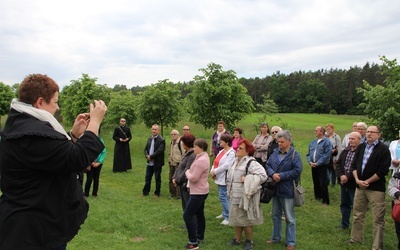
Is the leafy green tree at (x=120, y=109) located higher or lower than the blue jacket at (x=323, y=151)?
higher

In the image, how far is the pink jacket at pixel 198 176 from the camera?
5852 mm

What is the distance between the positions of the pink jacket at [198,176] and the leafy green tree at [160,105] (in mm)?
11562

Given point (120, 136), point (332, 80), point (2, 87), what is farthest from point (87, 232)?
point (332, 80)

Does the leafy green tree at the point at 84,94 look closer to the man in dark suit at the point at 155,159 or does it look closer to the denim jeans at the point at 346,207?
the man in dark suit at the point at 155,159

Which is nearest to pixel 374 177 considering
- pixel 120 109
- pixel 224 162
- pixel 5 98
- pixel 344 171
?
pixel 344 171

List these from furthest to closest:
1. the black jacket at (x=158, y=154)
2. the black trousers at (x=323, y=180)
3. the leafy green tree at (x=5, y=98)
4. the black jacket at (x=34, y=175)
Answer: the leafy green tree at (x=5, y=98), the black jacket at (x=158, y=154), the black trousers at (x=323, y=180), the black jacket at (x=34, y=175)

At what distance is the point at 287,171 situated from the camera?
581 cm

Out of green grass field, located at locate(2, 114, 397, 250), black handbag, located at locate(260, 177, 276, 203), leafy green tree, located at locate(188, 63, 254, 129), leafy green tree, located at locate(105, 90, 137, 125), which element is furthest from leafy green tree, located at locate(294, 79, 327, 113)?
black handbag, located at locate(260, 177, 276, 203)

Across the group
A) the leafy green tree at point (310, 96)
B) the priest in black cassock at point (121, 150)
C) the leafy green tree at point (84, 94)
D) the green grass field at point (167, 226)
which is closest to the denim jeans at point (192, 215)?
the green grass field at point (167, 226)

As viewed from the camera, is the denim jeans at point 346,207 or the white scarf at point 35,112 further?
the denim jeans at point 346,207

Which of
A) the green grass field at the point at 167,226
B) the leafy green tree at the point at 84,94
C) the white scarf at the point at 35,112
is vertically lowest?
the green grass field at the point at 167,226

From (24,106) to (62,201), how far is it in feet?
2.39

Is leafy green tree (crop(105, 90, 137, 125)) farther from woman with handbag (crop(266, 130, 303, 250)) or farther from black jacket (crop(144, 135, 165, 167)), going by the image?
woman with handbag (crop(266, 130, 303, 250))

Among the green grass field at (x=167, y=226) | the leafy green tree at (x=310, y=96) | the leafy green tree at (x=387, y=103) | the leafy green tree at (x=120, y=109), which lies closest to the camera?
the green grass field at (x=167, y=226)
